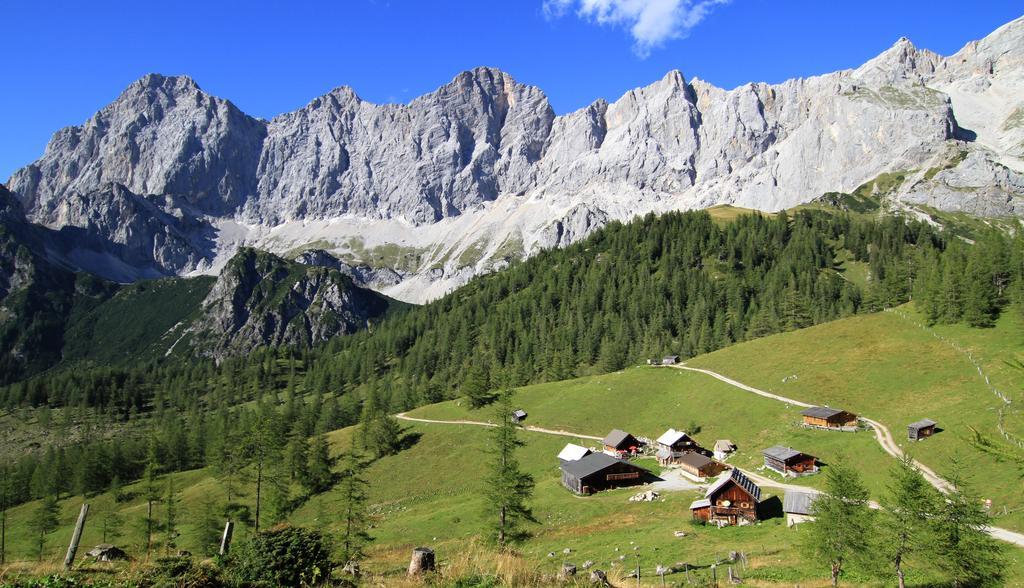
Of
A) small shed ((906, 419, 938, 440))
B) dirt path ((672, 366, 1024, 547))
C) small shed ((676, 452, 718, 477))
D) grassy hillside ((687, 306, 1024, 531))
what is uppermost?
grassy hillside ((687, 306, 1024, 531))

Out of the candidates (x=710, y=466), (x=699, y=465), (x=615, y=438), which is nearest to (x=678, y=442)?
(x=615, y=438)

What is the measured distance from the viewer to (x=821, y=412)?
74250 mm

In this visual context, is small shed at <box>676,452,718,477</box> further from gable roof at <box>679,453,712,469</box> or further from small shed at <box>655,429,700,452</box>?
small shed at <box>655,429,700,452</box>

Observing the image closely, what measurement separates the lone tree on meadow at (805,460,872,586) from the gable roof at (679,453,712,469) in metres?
33.3

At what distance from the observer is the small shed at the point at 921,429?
63.0 meters

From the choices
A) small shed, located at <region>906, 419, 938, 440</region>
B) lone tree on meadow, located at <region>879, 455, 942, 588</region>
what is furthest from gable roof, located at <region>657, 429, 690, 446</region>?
lone tree on meadow, located at <region>879, 455, 942, 588</region>

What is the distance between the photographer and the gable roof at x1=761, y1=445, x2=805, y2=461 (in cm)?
6594

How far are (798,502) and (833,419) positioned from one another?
83.1 feet

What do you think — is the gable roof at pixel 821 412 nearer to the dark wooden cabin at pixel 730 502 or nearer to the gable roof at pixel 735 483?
the gable roof at pixel 735 483

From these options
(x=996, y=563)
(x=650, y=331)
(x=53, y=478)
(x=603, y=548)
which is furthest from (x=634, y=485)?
(x=53, y=478)

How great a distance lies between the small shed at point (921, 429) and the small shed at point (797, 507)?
19.9 metres

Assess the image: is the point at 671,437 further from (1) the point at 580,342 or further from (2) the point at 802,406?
(1) the point at 580,342

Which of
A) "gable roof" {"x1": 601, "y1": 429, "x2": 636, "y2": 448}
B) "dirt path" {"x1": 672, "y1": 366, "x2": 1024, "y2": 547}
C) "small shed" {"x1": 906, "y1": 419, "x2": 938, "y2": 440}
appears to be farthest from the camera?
"gable roof" {"x1": 601, "y1": 429, "x2": 636, "y2": 448}

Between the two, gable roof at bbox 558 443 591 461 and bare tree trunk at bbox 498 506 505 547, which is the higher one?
bare tree trunk at bbox 498 506 505 547
